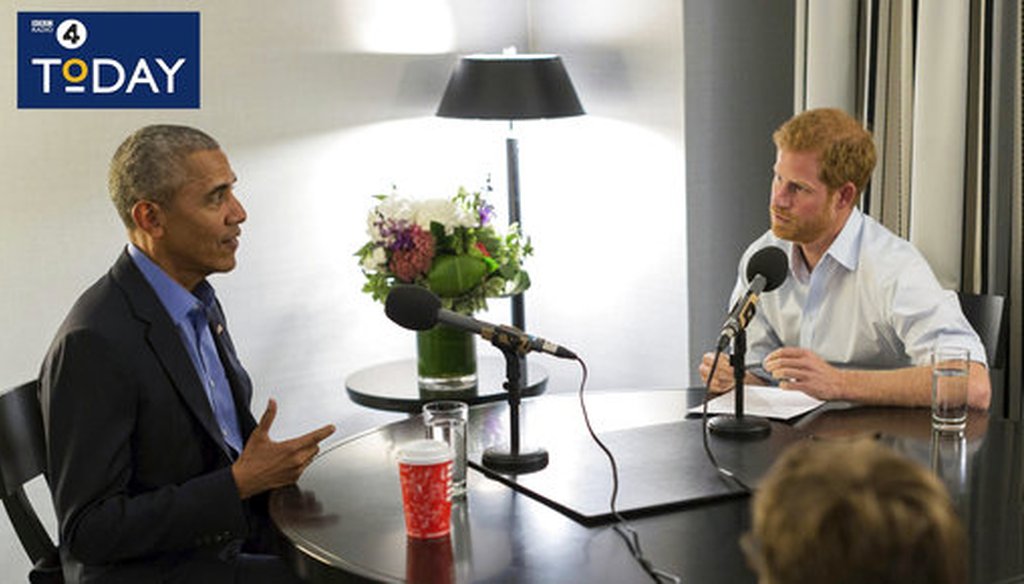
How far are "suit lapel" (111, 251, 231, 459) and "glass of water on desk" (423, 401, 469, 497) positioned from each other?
0.40 meters

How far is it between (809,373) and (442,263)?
100 cm

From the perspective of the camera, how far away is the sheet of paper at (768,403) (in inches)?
104

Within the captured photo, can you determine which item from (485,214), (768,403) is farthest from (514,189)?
(768,403)

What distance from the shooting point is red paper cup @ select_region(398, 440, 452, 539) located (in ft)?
6.60

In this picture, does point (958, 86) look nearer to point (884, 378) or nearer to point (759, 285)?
point (884, 378)

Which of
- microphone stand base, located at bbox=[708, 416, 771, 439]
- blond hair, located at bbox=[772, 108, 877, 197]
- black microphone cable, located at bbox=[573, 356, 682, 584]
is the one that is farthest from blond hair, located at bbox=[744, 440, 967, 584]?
blond hair, located at bbox=[772, 108, 877, 197]

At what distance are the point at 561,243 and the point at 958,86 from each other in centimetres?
147

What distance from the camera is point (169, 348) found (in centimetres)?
236

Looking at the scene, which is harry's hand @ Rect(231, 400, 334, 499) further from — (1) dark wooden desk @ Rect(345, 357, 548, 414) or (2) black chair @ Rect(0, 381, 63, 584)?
(1) dark wooden desk @ Rect(345, 357, 548, 414)

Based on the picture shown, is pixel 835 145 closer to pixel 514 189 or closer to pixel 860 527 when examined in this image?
pixel 514 189

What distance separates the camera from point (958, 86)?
3307 millimetres

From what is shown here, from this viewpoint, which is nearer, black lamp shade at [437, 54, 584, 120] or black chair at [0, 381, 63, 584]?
black chair at [0, 381, 63, 584]

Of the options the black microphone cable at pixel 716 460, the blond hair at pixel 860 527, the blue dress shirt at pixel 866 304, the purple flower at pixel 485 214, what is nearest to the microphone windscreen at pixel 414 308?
the black microphone cable at pixel 716 460

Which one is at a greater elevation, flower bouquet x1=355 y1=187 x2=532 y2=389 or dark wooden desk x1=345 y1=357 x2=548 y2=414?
flower bouquet x1=355 y1=187 x2=532 y2=389
